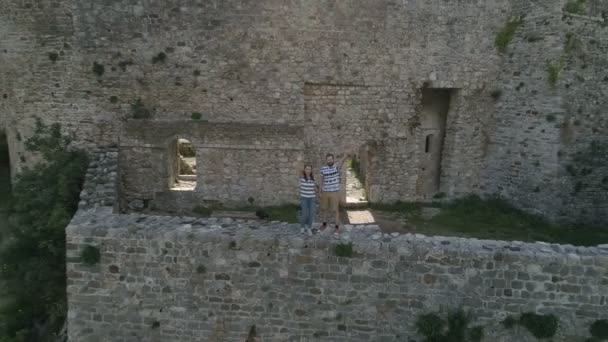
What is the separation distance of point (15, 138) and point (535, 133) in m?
14.0

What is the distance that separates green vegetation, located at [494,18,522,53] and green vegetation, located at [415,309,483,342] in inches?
334

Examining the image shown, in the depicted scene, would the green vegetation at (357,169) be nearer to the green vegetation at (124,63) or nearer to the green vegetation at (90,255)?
the green vegetation at (124,63)

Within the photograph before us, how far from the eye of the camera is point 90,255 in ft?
22.9

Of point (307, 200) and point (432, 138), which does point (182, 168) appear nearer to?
point (432, 138)

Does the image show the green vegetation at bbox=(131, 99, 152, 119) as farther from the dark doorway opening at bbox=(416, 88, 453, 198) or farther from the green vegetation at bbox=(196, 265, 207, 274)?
the dark doorway opening at bbox=(416, 88, 453, 198)

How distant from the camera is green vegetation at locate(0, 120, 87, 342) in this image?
867 cm

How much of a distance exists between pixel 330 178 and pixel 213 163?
207 inches

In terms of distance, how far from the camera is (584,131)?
1184 centimetres

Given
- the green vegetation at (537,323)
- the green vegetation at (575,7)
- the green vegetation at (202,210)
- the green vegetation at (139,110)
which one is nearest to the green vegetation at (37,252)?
the green vegetation at (139,110)

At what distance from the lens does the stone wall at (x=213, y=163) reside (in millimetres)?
12047

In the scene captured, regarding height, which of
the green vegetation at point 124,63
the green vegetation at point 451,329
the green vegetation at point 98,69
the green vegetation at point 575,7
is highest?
the green vegetation at point 575,7

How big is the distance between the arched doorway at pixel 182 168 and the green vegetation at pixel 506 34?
8.87 m

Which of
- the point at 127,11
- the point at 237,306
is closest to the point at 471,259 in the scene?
the point at 237,306

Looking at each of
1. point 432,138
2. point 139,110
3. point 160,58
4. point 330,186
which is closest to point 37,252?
point 139,110
